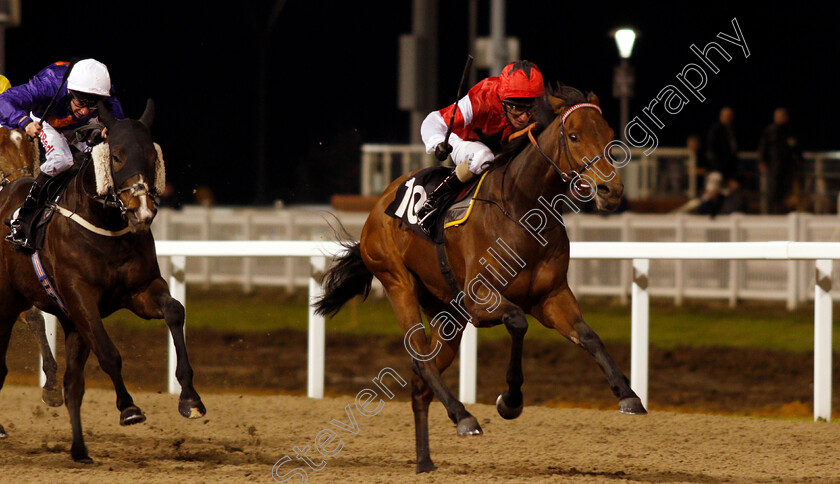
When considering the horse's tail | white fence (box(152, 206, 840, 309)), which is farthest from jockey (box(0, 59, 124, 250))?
white fence (box(152, 206, 840, 309))

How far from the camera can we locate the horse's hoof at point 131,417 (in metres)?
5.03

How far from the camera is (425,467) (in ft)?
17.4

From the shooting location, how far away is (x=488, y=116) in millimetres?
5562

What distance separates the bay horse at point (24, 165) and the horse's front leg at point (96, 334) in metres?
1.23

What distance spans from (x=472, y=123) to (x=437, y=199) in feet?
1.30

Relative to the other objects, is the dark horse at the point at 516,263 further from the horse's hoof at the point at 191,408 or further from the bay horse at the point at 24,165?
the bay horse at the point at 24,165

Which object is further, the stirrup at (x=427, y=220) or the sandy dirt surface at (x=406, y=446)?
the stirrup at (x=427, y=220)

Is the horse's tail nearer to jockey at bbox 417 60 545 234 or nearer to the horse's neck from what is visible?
jockey at bbox 417 60 545 234

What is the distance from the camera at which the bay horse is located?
643 cm

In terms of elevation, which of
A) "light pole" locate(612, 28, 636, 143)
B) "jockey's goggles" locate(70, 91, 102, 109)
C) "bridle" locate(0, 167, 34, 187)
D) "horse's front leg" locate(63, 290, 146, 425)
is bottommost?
"horse's front leg" locate(63, 290, 146, 425)

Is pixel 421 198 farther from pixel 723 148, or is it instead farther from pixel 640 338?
pixel 723 148

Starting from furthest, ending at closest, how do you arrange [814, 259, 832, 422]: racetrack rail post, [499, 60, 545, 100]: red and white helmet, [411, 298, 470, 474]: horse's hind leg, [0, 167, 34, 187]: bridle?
[814, 259, 832, 422]: racetrack rail post < [0, 167, 34, 187]: bridle < [411, 298, 470, 474]: horse's hind leg < [499, 60, 545, 100]: red and white helmet

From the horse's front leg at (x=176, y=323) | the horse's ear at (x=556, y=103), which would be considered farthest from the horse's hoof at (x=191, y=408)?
the horse's ear at (x=556, y=103)

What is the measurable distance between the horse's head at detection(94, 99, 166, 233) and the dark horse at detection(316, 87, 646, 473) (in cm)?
122
